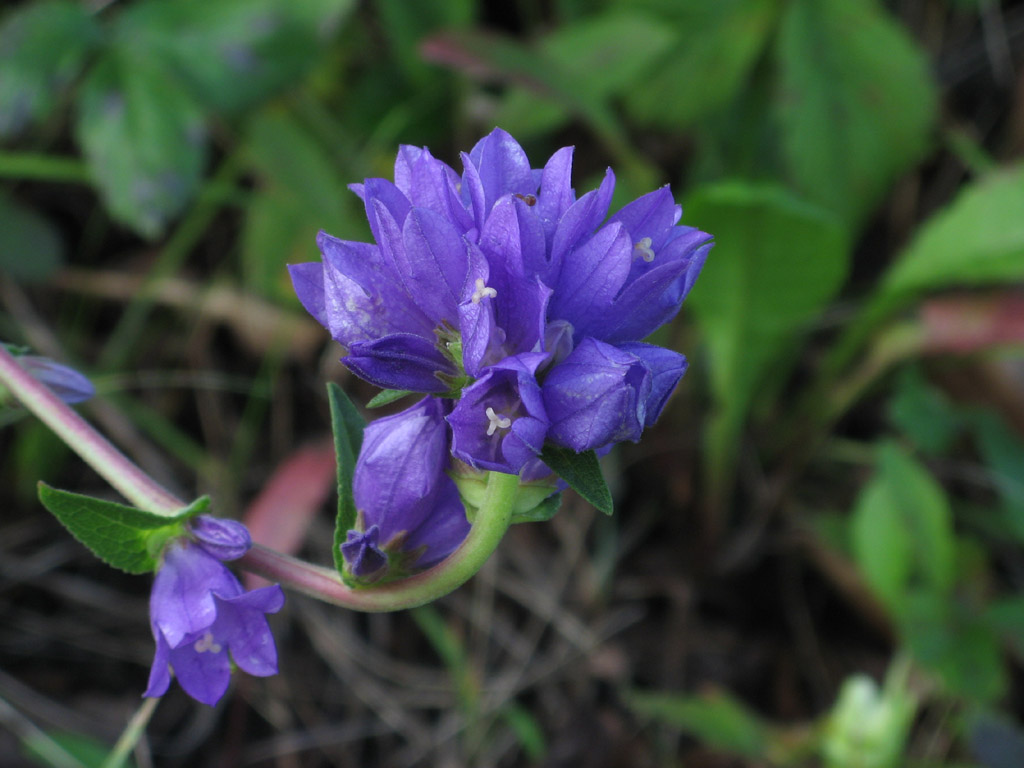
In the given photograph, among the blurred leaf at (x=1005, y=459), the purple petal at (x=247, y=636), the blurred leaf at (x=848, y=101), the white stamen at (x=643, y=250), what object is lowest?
the blurred leaf at (x=1005, y=459)

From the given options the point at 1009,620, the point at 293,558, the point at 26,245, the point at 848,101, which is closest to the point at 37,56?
the point at 26,245

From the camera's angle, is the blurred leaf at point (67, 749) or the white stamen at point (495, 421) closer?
the white stamen at point (495, 421)

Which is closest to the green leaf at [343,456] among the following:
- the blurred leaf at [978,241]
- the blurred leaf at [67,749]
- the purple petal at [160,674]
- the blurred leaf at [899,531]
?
the purple petal at [160,674]

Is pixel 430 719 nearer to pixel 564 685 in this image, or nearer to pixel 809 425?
pixel 564 685

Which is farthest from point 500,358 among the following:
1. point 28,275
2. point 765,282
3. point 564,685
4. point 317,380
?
point 28,275

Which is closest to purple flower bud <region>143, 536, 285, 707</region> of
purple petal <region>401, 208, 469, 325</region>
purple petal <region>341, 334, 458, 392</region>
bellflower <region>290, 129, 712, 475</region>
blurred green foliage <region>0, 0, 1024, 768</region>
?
bellflower <region>290, 129, 712, 475</region>

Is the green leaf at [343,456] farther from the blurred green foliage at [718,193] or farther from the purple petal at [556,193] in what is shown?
the blurred green foliage at [718,193]
